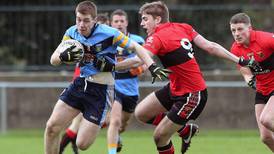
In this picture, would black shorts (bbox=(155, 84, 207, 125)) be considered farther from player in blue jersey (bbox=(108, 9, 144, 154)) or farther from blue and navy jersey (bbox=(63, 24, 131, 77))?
player in blue jersey (bbox=(108, 9, 144, 154))

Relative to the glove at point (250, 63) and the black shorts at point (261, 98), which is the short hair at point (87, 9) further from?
the black shorts at point (261, 98)

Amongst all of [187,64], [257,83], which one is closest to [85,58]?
[187,64]

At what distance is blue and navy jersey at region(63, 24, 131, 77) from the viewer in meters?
10.2

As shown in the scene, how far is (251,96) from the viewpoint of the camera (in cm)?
1808

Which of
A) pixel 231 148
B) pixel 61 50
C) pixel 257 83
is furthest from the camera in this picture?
pixel 231 148

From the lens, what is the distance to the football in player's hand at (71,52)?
988 centimetres

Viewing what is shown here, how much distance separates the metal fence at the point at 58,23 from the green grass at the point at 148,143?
1.58m

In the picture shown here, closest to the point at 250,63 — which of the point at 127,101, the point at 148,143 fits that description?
the point at 127,101

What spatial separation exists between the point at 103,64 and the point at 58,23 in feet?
28.2

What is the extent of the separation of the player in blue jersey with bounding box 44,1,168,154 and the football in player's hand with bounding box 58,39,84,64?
4.1 inches

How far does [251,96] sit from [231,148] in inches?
162

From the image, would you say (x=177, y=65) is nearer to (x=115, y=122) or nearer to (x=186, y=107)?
(x=186, y=107)

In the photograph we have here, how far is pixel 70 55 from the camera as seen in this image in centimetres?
986

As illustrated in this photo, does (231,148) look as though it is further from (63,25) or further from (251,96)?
(63,25)
